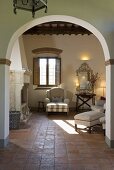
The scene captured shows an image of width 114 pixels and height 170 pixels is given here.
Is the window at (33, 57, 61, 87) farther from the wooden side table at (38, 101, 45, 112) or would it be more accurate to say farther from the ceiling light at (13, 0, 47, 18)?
the ceiling light at (13, 0, 47, 18)

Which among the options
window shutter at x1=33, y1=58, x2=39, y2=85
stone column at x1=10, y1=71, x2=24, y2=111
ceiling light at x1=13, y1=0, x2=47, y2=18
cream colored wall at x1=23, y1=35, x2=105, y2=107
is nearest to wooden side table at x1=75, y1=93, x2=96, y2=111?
cream colored wall at x1=23, y1=35, x2=105, y2=107

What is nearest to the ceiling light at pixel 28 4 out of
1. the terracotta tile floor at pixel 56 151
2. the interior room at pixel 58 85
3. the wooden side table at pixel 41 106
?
the interior room at pixel 58 85

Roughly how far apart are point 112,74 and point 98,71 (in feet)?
21.8

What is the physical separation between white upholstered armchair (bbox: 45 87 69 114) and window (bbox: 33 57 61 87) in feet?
2.40

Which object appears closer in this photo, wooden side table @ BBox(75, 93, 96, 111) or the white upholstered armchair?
the white upholstered armchair

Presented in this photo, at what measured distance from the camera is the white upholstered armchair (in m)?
9.89

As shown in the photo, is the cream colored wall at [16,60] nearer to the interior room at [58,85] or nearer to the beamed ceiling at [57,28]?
the interior room at [58,85]

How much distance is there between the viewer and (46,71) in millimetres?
11727

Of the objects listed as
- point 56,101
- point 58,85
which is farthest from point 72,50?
point 56,101

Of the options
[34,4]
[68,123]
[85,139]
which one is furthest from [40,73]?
[34,4]

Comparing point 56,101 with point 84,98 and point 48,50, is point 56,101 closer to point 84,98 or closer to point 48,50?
point 84,98

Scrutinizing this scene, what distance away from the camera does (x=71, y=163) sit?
4109mm

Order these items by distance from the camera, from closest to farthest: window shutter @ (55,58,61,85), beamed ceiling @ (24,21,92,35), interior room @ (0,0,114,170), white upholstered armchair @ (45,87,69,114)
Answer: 1. interior room @ (0,0,114,170)
2. beamed ceiling @ (24,21,92,35)
3. white upholstered armchair @ (45,87,69,114)
4. window shutter @ (55,58,61,85)

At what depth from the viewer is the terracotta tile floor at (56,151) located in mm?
4008
